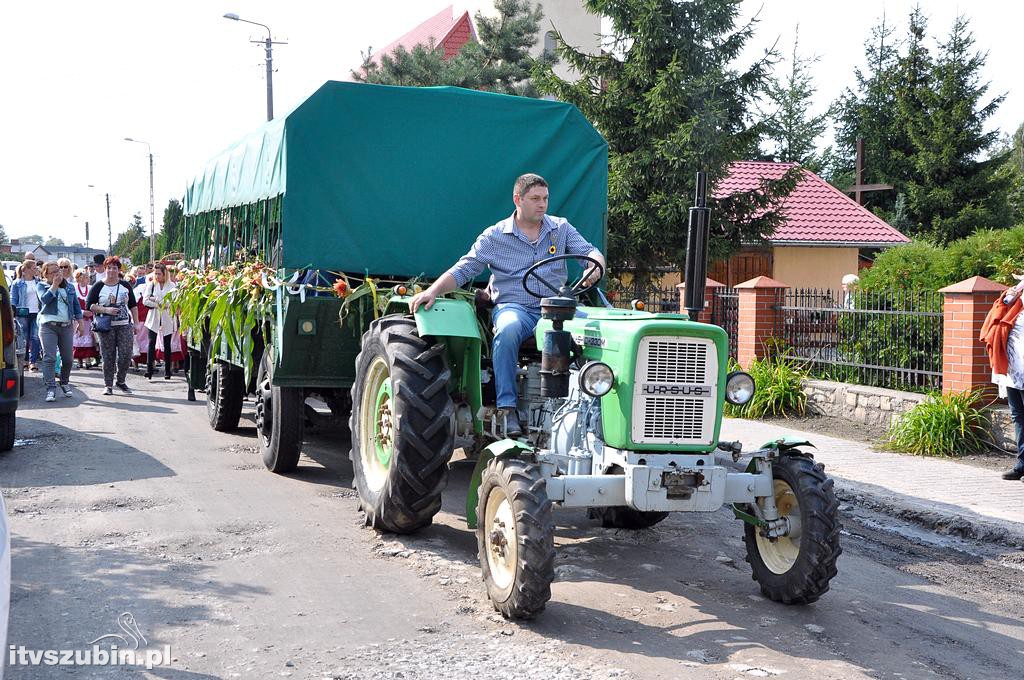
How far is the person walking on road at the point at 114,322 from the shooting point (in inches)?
564

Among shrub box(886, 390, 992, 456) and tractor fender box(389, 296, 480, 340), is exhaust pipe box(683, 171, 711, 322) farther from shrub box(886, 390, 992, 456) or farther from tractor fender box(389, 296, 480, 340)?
shrub box(886, 390, 992, 456)

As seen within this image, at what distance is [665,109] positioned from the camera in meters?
17.2

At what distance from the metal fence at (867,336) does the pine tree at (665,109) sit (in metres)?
4.02

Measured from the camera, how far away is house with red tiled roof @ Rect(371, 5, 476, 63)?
40500mm

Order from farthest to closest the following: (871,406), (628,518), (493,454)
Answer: (871,406) < (628,518) < (493,454)

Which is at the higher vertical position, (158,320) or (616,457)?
(158,320)

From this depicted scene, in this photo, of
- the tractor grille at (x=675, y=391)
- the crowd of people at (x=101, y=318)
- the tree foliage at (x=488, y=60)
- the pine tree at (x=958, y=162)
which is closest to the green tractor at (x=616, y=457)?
the tractor grille at (x=675, y=391)

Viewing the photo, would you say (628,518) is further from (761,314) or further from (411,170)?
→ (761,314)

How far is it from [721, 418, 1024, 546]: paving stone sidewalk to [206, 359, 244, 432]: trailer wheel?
203 inches

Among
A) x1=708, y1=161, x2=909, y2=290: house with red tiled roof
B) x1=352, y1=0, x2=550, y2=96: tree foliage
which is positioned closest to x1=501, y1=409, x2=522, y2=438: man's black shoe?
x1=352, y1=0, x2=550, y2=96: tree foliage

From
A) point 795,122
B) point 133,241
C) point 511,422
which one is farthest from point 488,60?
point 133,241

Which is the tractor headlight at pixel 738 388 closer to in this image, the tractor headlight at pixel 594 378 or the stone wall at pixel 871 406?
the tractor headlight at pixel 594 378

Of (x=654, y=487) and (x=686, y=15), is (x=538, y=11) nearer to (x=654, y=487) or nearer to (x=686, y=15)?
(x=686, y=15)

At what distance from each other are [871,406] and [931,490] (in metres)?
3.32
